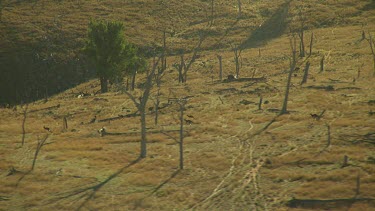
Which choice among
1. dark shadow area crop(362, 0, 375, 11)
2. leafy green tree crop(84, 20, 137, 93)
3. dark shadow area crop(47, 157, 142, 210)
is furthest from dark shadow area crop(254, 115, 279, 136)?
dark shadow area crop(362, 0, 375, 11)

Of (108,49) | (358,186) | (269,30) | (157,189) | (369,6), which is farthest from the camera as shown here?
(369,6)

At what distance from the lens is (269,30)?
10519 cm

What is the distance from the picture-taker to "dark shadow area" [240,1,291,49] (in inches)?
3855

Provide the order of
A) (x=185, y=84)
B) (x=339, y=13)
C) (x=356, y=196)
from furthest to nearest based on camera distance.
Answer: (x=339, y=13)
(x=185, y=84)
(x=356, y=196)

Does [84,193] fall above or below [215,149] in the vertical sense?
below

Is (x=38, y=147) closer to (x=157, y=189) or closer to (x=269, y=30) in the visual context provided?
(x=157, y=189)

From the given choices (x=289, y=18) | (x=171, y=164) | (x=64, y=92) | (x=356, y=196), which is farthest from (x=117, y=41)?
(x=289, y=18)

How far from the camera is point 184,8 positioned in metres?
124

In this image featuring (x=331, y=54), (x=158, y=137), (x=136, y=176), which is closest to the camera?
(x=136, y=176)

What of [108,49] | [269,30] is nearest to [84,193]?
[108,49]

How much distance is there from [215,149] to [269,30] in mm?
76801

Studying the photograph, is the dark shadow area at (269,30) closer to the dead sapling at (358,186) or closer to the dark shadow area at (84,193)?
the dead sapling at (358,186)

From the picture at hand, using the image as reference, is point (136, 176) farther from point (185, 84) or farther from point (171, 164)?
point (185, 84)

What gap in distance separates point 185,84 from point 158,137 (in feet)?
89.0
